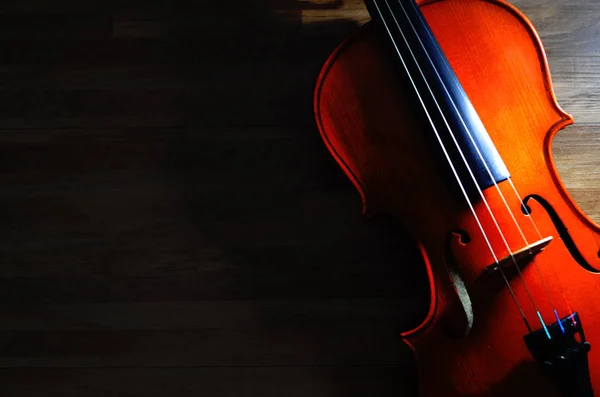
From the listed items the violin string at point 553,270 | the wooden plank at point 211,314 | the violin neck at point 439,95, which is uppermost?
the violin neck at point 439,95

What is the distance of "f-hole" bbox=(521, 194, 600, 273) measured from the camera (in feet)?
2.97

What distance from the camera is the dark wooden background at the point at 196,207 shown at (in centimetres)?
117

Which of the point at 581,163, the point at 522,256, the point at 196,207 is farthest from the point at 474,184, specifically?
the point at 196,207

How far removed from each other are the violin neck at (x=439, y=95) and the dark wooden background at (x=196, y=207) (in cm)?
26

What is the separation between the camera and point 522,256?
90cm

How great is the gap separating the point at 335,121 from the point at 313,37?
12.5 inches

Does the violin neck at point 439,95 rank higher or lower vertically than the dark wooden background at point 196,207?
higher

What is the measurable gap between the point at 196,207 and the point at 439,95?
0.59m

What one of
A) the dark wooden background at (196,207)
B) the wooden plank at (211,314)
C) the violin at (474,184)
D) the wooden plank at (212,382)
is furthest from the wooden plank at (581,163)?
the wooden plank at (212,382)

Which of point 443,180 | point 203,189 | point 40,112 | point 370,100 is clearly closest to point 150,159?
point 203,189

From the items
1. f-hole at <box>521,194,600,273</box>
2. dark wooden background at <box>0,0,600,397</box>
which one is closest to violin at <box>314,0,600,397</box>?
f-hole at <box>521,194,600,273</box>

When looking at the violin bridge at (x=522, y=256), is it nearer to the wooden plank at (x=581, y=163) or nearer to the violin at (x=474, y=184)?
the violin at (x=474, y=184)

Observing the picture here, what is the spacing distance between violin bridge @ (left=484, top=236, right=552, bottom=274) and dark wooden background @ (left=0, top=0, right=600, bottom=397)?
10.9 inches

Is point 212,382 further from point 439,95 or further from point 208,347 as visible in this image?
point 439,95
